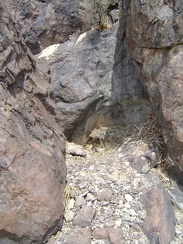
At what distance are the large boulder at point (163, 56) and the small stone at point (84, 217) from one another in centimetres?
90

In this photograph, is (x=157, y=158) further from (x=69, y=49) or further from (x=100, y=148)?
(x=69, y=49)

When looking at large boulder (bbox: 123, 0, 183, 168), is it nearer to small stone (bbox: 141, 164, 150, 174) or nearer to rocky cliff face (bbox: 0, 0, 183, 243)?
rocky cliff face (bbox: 0, 0, 183, 243)

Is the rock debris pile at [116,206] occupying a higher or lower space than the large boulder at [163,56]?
lower

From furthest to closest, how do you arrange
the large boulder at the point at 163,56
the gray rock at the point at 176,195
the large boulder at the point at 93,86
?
the large boulder at the point at 93,86, the gray rock at the point at 176,195, the large boulder at the point at 163,56

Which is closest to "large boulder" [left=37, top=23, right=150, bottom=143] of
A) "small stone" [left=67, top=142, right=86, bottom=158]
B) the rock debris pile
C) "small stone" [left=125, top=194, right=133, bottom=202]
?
"small stone" [left=67, top=142, right=86, bottom=158]

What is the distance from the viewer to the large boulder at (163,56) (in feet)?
7.11

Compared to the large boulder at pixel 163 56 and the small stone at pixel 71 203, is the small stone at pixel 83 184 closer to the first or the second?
the small stone at pixel 71 203

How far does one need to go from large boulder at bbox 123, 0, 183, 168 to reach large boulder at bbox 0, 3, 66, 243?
0.99 meters

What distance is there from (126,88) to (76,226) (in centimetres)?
154

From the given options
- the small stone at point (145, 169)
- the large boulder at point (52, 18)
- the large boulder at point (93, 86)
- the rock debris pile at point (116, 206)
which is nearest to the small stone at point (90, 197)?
the rock debris pile at point (116, 206)

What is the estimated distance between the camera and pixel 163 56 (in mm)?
2314

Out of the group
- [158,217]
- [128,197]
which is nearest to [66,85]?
[128,197]

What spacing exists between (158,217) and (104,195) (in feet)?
1.51

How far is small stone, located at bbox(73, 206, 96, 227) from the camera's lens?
81.3 inches
